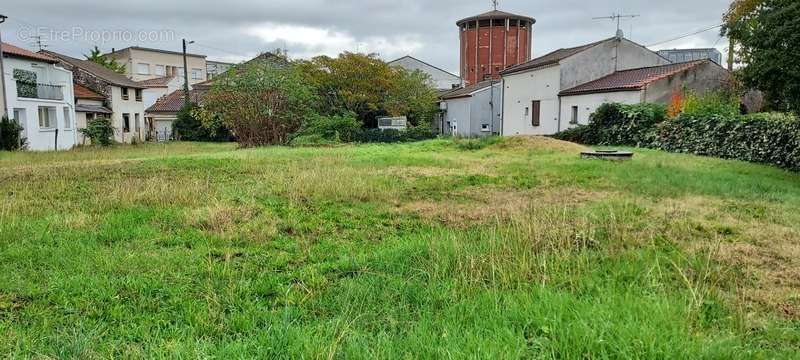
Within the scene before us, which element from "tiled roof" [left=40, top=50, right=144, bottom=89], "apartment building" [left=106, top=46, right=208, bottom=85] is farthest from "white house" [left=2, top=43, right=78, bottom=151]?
"apartment building" [left=106, top=46, right=208, bottom=85]

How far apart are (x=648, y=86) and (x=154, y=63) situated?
58.8 m

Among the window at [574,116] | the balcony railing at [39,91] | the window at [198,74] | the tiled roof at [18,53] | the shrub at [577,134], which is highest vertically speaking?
the window at [198,74]

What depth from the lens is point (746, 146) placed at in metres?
16.5

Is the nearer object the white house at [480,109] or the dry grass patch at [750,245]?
the dry grass patch at [750,245]

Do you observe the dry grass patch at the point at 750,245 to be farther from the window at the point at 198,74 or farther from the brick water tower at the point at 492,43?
→ the window at the point at 198,74

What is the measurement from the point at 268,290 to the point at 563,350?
220 centimetres

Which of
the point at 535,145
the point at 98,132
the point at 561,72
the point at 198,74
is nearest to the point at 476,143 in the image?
the point at 535,145

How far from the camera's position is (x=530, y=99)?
33969 mm

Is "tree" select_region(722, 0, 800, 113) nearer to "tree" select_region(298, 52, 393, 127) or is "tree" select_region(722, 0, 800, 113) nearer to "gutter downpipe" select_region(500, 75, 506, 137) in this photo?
"tree" select_region(298, 52, 393, 127)

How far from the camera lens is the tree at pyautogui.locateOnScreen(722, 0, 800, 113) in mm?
9992

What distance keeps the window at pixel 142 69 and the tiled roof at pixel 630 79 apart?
174ft

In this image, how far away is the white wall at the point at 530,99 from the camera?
3180 centimetres

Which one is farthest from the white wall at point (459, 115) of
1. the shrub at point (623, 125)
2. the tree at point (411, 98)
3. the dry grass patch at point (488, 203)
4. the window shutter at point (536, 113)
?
the dry grass patch at point (488, 203)

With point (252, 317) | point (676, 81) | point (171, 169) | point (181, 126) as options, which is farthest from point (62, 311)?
point (181, 126)
